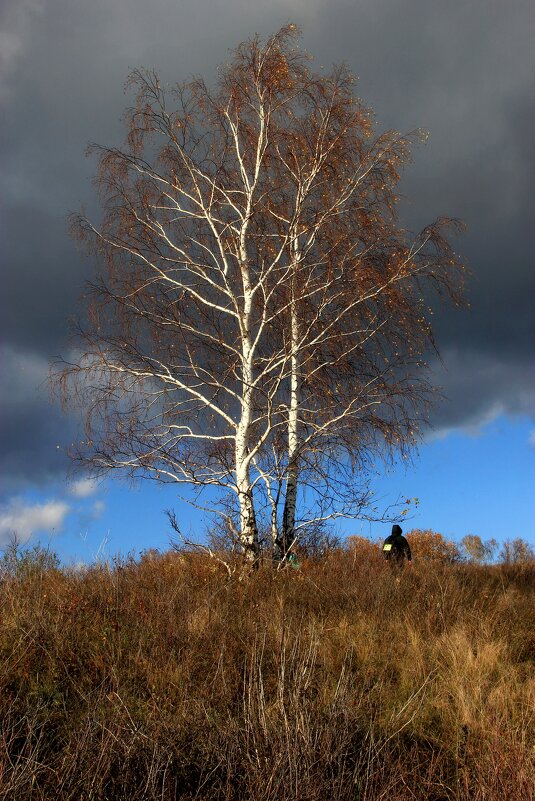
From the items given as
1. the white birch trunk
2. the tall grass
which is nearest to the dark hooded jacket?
the white birch trunk

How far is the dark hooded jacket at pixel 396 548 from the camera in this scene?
13.3m

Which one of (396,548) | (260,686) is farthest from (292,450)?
(260,686)

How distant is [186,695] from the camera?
5238 millimetres

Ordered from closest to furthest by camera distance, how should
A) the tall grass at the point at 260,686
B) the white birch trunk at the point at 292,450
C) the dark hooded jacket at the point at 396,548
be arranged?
the tall grass at the point at 260,686 → the white birch trunk at the point at 292,450 → the dark hooded jacket at the point at 396,548

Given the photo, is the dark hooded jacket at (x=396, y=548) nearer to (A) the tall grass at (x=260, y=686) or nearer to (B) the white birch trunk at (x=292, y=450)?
(B) the white birch trunk at (x=292, y=450)

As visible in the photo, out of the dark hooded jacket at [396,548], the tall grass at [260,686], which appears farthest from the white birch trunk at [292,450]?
the dark hooded jacket at [396,548]

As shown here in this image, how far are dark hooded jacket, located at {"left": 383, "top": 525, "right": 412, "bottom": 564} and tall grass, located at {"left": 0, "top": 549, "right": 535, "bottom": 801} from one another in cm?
300

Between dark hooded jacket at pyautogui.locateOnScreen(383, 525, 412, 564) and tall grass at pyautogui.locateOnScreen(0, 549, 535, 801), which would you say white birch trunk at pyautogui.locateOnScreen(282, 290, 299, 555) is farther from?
dark hooded jacket at pyautogui.locateOnScreen(383, 525, 412, 564)

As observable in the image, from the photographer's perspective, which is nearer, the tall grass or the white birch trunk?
the tall grass

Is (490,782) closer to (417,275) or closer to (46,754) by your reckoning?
(46,754)

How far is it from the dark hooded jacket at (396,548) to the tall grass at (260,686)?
300 centimetres

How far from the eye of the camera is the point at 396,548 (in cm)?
1364

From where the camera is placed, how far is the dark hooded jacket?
1330cm

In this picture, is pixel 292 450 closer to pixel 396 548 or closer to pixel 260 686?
pixel 396 548
